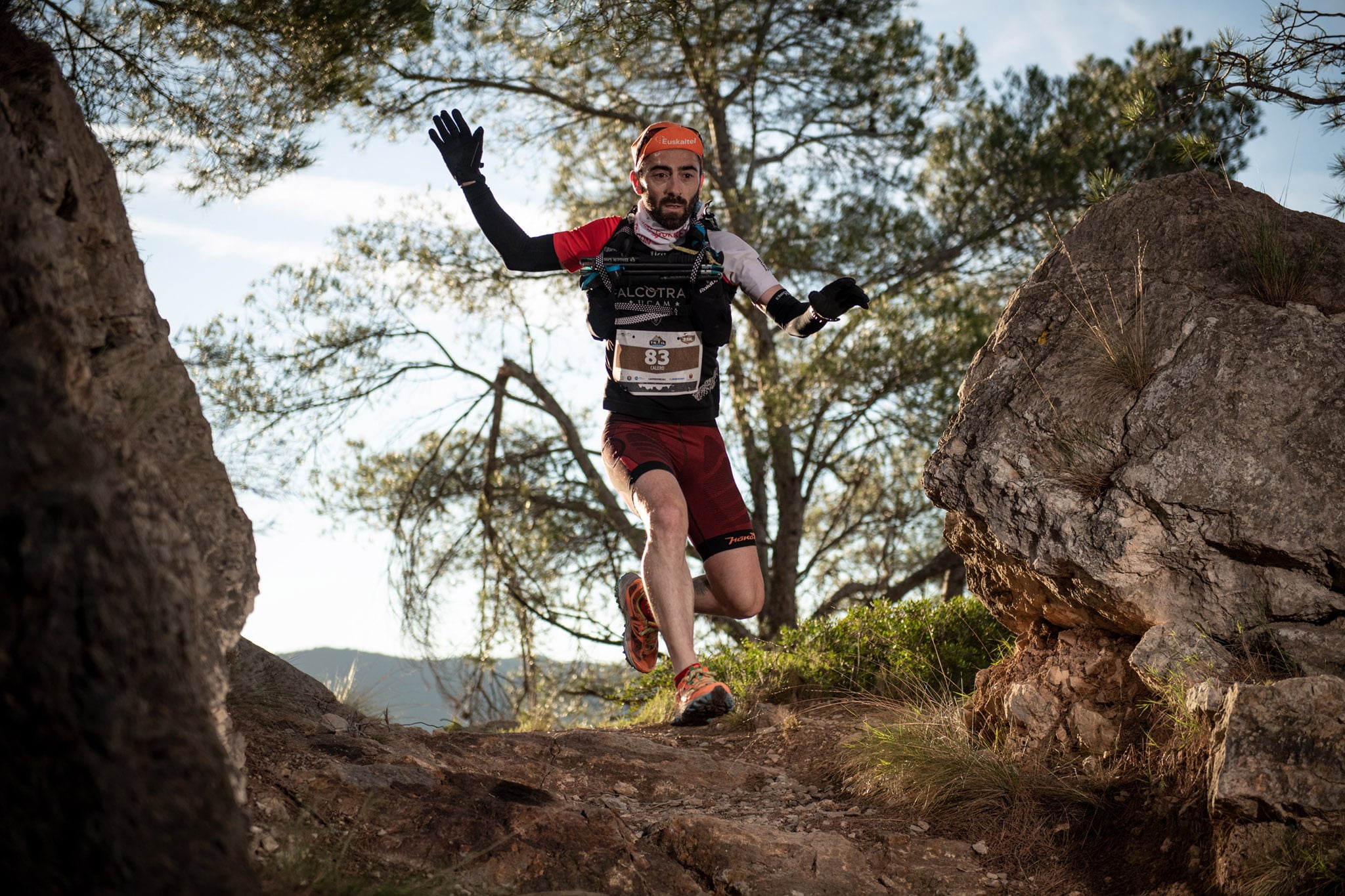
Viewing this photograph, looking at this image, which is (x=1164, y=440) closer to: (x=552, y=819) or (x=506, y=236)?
(x=552, y=819)

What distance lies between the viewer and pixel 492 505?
9516 millimetres

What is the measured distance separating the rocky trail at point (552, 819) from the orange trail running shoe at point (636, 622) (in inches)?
40.7

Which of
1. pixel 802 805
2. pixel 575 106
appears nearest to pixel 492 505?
pixel 575 106

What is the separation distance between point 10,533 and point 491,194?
351 centimetres

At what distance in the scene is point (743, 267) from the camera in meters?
4.72

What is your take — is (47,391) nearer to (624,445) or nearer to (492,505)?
(624,445)

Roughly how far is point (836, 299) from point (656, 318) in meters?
0.88

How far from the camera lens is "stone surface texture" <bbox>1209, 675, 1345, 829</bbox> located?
2.58m

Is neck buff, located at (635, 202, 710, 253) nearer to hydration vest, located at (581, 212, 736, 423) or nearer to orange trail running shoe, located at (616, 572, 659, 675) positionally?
hydration vest, located at (581, 212, 736, 423)

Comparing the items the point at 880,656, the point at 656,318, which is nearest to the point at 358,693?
the point at 656,318

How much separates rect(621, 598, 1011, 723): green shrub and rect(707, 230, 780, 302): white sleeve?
6.53 ft

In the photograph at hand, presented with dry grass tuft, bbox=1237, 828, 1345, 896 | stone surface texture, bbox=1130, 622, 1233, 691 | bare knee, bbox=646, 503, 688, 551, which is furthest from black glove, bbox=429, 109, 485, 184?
dry grass tuft, bbox=1237, 828, 1345, 896

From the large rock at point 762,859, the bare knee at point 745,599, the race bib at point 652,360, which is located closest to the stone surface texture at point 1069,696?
the large rock at point 762,859

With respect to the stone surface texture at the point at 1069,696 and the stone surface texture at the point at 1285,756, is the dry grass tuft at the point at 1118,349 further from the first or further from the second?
the stone surface texture at the point at 1285,756
